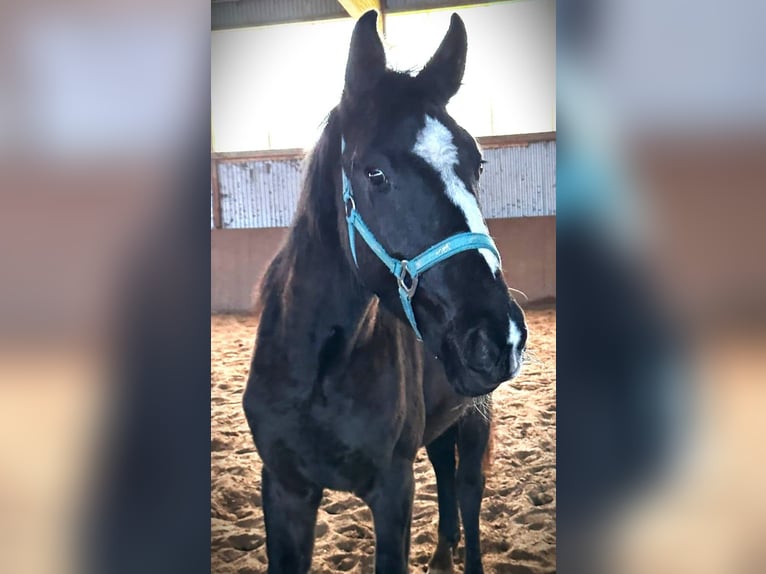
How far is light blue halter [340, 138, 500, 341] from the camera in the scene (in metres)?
0.83

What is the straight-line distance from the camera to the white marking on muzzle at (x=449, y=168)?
2.76 feet

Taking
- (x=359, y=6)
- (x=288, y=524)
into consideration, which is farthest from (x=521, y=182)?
(x=288, y=524)

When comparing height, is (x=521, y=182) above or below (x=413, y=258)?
above

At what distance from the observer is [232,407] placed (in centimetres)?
115

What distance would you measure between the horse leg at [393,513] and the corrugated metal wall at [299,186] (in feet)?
1.68

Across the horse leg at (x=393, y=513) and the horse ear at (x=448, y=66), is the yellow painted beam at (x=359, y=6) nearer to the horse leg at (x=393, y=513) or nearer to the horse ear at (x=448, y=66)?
the horse ear at (x=448, y=66)

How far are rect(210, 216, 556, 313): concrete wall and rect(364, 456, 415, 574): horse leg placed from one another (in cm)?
41

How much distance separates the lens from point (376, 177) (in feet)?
2.96

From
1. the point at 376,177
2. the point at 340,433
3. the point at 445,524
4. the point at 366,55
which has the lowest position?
the point at 445,524

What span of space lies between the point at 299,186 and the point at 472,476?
683 mm

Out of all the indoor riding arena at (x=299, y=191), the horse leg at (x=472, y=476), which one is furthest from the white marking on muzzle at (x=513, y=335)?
the horse leg at (x=472, y=476)

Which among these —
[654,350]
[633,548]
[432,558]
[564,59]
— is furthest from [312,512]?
[564,59]

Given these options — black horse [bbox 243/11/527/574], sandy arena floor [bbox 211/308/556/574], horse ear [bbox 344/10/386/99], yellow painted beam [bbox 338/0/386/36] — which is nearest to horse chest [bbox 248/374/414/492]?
black horse [bbox 243/11/527/574]

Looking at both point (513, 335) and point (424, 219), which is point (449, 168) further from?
point (513, 335)
